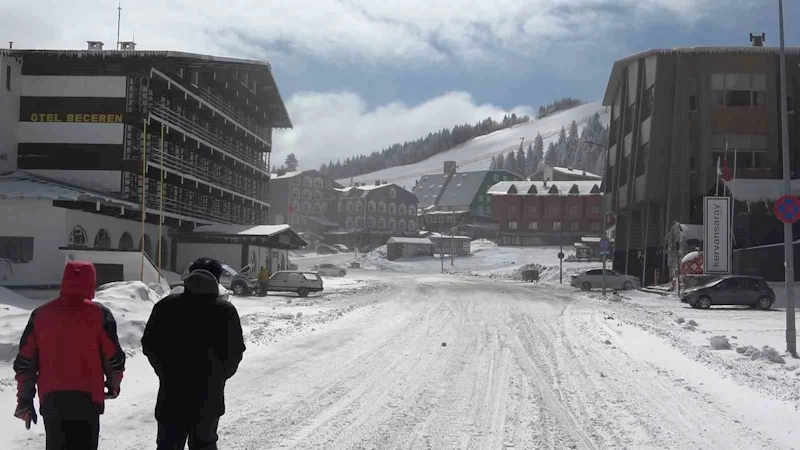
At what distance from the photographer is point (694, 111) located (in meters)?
50.9

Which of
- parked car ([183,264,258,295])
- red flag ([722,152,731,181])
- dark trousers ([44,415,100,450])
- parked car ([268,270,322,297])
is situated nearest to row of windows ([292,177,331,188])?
red flag ([722,152,731,181])

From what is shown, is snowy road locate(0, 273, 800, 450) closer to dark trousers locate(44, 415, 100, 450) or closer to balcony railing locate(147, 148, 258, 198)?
dark trousers locate(44, 415, 100, 450)

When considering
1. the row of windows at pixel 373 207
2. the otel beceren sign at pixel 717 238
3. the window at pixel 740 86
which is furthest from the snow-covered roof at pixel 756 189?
the row of windows at pixel 373 207

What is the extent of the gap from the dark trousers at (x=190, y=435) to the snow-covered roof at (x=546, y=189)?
112 m

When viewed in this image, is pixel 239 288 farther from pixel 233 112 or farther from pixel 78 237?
pixel 233 112

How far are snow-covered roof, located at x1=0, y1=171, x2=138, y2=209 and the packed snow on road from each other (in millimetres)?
11856

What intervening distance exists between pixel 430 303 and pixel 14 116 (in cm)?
2578

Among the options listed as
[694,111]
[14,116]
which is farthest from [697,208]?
[14,116]

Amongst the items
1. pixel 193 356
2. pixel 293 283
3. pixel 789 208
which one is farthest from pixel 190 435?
pixel 293 283

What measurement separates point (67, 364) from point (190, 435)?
98cm

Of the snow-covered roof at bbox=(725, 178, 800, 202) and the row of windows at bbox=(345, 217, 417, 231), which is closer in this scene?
the snow-covered roof at bbox=(725, 178, 800, 202)

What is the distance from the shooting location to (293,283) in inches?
1544

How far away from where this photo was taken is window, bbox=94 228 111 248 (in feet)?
125

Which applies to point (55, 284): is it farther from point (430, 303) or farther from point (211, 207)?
point (211, 207)
